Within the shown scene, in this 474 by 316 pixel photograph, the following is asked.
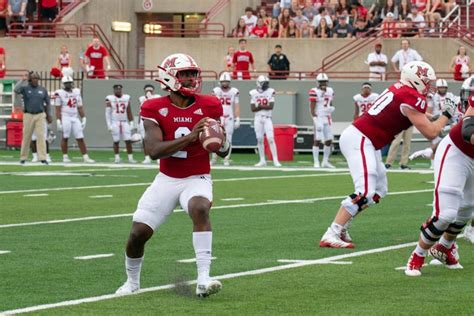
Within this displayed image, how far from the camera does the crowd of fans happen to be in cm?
3294

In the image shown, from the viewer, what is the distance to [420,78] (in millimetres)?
11023

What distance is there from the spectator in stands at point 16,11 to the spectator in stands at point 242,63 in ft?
24.0

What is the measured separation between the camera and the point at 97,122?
Result: 33969mm

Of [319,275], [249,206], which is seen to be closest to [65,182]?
[249,206]

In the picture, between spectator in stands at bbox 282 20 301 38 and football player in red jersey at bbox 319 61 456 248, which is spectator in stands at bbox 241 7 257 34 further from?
football player in red jersey at bbox 319 61 456 248

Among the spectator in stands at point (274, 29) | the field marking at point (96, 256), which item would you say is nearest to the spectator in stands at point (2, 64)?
the spectator in stands at point (274, 29)

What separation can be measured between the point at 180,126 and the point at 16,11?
2914 cm

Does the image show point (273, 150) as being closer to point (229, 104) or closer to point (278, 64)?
point (229, 104)

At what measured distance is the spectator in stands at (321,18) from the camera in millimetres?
34050

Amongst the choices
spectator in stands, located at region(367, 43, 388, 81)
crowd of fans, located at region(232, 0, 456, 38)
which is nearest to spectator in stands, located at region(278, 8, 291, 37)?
crowd of fans, located at region(232, 0, 456, 38)

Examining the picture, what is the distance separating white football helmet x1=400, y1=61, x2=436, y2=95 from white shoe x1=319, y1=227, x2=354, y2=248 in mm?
1567

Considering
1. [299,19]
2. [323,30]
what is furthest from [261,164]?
[299,19]

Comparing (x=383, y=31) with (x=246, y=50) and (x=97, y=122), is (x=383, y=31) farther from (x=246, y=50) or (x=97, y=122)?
(x=97, y=122)

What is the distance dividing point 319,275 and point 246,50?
24.3 m
